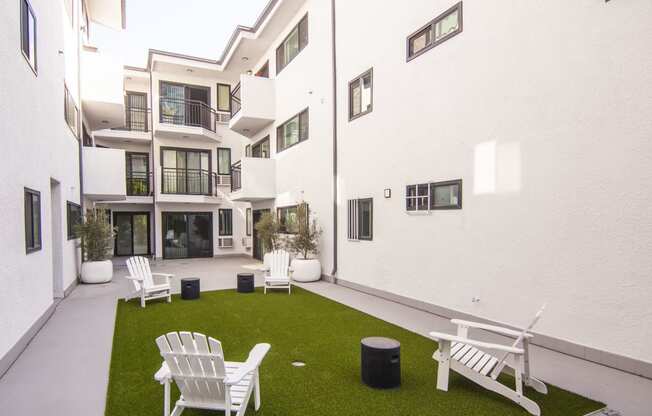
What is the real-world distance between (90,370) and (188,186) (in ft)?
46.8

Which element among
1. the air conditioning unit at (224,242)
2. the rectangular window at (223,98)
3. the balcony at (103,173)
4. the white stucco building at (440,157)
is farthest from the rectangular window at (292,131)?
the air conditioning unit at (224,242)

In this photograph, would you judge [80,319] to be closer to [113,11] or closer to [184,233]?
[184,233]

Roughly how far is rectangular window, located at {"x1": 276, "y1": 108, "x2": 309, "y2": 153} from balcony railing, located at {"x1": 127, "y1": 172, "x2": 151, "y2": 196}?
791 cm

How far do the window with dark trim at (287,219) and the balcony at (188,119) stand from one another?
20.5ft

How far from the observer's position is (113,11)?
14.6 meters

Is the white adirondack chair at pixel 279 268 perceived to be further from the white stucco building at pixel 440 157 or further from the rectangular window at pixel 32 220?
the rectangular window at pixel 32 220

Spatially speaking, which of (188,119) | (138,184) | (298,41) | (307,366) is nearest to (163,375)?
(307,366)

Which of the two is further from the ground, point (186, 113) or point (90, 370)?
point (186, 113)

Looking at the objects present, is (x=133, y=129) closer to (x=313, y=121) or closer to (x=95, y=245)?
(x=95, y=245)

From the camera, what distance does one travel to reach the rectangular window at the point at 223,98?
19.1 m

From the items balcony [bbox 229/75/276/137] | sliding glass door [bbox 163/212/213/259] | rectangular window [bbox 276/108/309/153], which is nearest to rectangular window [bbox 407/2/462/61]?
rectangular window [bbox 276/108/309/153]

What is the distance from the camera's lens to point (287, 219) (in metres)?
13.4

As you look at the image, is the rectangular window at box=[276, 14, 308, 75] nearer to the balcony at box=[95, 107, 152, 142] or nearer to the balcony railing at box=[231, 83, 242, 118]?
the balcony railing at box=[231, 83, 242, 118]

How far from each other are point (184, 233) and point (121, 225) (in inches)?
133
